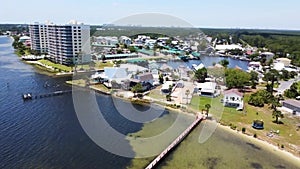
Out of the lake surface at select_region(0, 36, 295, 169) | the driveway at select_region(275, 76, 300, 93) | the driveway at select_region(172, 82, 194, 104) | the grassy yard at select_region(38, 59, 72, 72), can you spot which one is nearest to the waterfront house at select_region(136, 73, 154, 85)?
the driveway at select_region(172, 82, 194, 104)

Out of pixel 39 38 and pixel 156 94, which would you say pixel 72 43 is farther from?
pixel 156 94

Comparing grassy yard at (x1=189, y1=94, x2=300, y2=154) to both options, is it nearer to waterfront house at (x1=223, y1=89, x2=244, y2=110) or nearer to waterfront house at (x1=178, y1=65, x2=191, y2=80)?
A: waterfront house at (x1=223, y1=89, x2=244, y2=110)

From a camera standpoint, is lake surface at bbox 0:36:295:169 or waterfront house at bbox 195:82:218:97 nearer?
lake surface at bbox 0:36:295:169

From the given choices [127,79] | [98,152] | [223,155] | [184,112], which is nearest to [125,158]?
[98,152]

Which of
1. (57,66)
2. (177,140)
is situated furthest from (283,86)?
(57,66)

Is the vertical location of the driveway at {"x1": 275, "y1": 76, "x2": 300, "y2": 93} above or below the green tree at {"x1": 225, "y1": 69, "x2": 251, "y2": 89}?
below

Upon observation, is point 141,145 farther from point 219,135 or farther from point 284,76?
point 284,76
